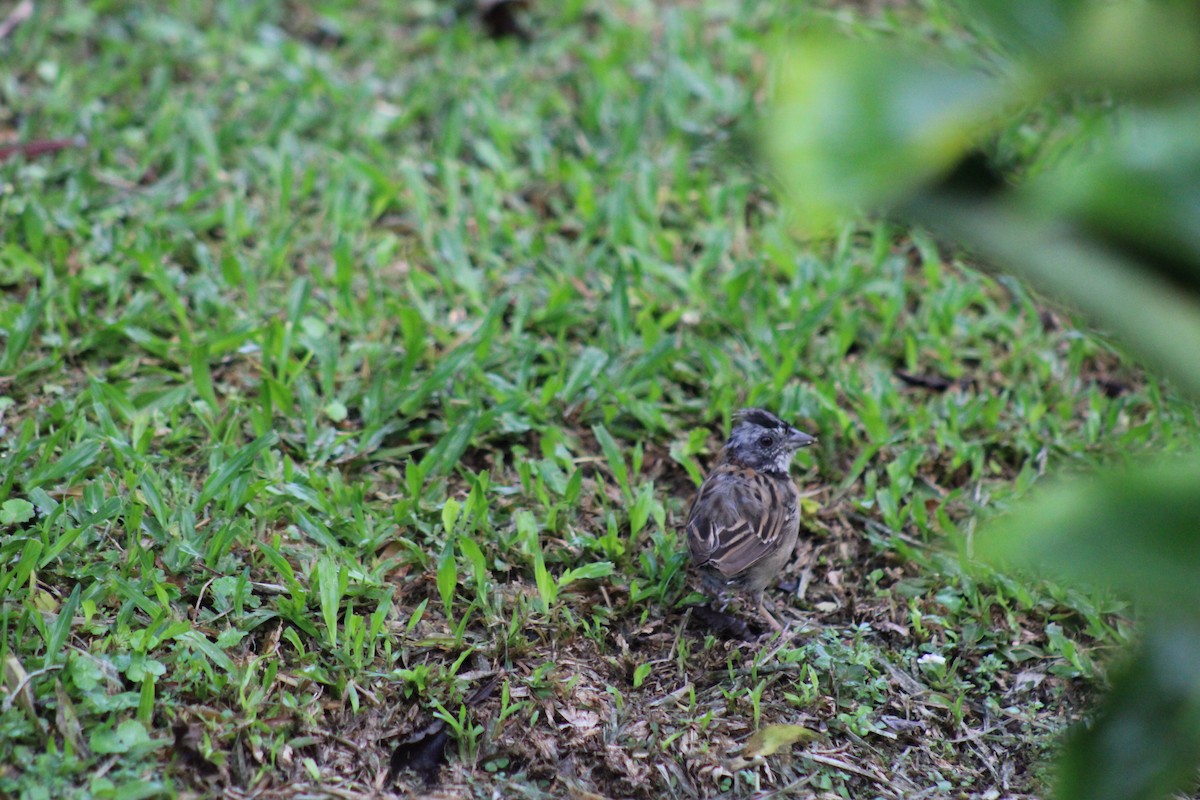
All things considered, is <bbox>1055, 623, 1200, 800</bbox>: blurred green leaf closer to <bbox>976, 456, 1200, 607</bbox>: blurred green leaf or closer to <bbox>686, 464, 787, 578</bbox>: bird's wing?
<bbox>976, 456, 1200, 607</bbox>: blurred green leaf

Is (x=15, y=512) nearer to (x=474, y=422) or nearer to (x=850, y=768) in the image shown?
(x=474, y=422)

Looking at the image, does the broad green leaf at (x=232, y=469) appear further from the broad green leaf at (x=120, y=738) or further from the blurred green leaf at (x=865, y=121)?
the blurred green leaf at (x=865, y=121)

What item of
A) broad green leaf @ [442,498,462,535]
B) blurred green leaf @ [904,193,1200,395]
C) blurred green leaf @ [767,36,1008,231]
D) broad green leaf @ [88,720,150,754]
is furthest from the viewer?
broad green leaf @ [442,498,462,535]

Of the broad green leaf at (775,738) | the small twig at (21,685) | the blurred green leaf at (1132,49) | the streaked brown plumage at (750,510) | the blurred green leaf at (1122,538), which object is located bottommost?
the broad green leaf at (775,738)

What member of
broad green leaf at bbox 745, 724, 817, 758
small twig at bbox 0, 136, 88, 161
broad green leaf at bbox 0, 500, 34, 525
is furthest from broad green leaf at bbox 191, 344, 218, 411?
broad green leaf at bbox 745, 724, 817, 758

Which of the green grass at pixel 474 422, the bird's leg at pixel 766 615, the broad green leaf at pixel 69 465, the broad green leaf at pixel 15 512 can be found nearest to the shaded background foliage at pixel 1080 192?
the green grass at pixel 474 422

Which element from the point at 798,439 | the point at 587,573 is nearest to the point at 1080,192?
the point at 587,573
